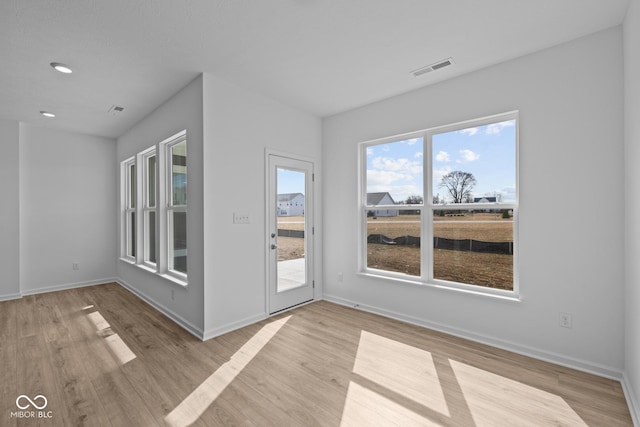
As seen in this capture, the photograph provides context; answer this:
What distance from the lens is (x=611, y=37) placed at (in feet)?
7.47

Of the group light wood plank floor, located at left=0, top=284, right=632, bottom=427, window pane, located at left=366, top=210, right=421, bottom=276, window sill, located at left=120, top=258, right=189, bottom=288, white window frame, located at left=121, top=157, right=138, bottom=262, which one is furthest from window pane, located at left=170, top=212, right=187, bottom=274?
window pane, located at left=366, top=210, right=421, bottom=276

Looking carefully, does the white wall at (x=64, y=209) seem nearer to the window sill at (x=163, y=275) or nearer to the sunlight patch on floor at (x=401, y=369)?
the window sill at (x=163, y=275)

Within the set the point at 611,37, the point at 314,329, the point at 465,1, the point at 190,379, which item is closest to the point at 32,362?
the point at 190,379

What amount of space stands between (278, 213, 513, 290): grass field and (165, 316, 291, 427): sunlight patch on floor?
1.19 meters

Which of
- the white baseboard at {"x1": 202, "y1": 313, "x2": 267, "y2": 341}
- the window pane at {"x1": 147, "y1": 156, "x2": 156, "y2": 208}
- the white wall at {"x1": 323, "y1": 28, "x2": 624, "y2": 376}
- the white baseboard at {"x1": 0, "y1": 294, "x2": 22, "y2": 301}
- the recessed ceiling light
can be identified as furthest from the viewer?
the window pane at {"x1": 147, "y1": 156, "x2": 156, "y2": 208}

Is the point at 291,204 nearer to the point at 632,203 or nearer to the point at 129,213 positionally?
the point at 632,203

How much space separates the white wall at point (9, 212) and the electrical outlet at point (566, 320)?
717 cm

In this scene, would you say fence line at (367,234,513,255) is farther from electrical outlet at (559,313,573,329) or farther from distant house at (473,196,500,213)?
electrical outlet at (559,313,573,329)

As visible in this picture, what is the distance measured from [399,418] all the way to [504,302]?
5.40ft

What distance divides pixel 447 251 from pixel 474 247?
290mm

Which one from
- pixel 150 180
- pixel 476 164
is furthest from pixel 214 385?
pixel 150 180

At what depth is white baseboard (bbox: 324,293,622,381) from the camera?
2.32 m

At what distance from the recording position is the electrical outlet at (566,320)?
2.45m

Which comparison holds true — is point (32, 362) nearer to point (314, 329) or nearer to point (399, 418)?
point (314, 329)
